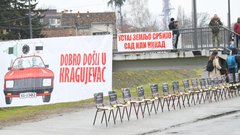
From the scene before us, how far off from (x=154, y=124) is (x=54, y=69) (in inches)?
465

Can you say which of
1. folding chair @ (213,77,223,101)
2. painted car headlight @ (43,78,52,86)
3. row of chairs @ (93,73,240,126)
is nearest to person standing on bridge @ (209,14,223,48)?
row of chairs @ (93,73,240,126)

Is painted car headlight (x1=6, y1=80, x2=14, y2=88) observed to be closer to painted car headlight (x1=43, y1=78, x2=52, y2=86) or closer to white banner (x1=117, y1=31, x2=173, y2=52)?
painted car headlight (x1=43, y1=78, x2=52, y2=86)

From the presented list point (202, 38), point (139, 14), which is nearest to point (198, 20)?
point (139, 14)

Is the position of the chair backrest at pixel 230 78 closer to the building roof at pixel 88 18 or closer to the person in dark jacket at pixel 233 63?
the person in dark jacket at pixel 233 63

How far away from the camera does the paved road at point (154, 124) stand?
13836 mm

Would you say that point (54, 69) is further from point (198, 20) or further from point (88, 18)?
point (88, 18)

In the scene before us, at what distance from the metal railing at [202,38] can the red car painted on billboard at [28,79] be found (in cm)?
722

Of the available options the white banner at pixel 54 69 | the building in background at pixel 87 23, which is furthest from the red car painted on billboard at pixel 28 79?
the building in background at pixel 87 23

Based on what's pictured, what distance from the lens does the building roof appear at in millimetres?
109681

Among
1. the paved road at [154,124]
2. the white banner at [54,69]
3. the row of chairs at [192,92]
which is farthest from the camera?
the white banner at [54,69]

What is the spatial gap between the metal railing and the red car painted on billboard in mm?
7220

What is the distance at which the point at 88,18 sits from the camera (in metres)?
112

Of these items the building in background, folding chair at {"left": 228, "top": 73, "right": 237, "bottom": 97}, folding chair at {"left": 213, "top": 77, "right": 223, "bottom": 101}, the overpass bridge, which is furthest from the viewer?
the building in background

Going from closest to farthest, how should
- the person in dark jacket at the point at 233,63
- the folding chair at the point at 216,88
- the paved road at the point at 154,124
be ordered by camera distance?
1. the paved road at the point at 154,124
2. the folding chair at the point at 216,88
3. the person in dark jacket at the point at 233,63
